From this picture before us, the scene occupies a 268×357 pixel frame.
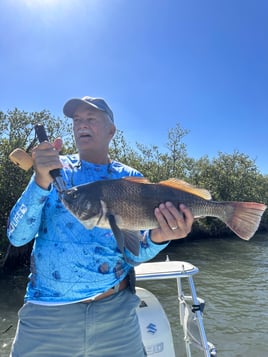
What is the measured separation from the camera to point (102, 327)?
2500mm

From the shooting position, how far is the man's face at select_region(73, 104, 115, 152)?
2830 mm

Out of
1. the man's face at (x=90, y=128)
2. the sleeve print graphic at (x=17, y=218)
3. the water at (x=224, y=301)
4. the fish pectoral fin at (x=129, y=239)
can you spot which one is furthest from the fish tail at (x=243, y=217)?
the water at (x=224, y=301)

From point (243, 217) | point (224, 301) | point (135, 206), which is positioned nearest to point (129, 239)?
point (135, 206)

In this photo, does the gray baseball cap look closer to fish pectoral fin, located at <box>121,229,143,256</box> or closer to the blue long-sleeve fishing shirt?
the blue long-sleeve fishing shirt

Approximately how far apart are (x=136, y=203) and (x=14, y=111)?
17.9m

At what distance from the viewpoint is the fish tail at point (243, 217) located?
2.60m

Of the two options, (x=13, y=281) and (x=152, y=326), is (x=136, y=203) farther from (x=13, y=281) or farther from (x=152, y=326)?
(x=13, y=281)

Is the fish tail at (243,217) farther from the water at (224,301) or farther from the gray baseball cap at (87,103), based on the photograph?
the water at (224,301)

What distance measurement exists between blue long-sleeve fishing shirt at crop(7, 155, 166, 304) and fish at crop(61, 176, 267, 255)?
20 centimetres

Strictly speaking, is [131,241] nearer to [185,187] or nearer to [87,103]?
[185,187]

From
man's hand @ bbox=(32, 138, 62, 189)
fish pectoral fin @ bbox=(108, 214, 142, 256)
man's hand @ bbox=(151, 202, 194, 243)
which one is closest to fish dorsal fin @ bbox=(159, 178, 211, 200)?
man's hand @ bbox=(151, 202, 194, 243)

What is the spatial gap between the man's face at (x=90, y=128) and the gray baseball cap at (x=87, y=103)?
38 mm

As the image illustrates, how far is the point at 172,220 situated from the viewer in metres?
2.45

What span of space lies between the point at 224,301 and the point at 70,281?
10680 mm
